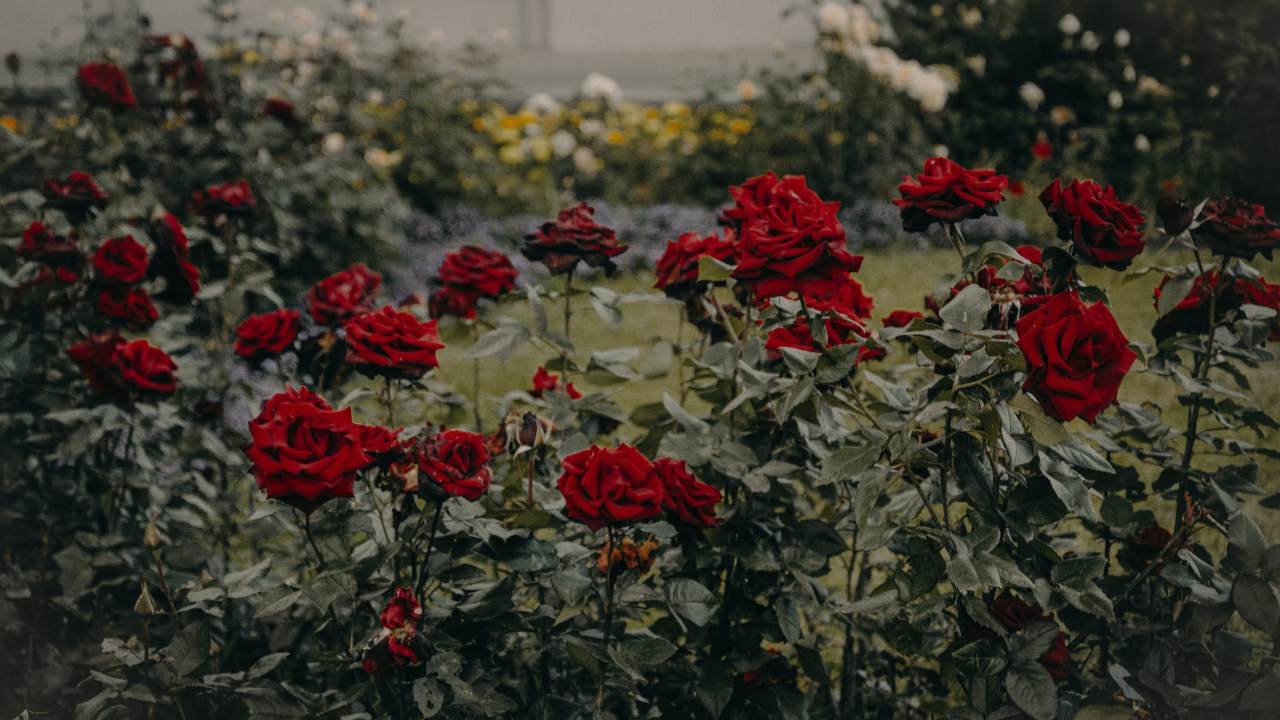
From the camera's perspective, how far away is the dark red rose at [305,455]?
1.01m

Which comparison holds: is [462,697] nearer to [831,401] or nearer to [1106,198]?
[831,401]

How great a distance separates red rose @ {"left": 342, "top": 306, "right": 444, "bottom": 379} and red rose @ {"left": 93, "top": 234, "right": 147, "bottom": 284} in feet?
2.09

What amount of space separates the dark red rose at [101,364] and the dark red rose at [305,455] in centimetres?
65

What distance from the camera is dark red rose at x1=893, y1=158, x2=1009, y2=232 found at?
1159mm

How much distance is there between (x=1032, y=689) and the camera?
109 cm

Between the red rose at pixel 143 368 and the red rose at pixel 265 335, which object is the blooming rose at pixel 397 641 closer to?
the red rose at pixel 265 335

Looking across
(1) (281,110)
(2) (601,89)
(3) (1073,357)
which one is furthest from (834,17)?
(3) (1073,357)

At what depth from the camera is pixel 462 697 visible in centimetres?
116

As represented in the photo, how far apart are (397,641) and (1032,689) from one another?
780 mm

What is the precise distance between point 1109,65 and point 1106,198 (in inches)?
225

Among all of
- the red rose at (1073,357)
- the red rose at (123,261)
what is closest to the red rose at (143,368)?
the red rose at (123,261)

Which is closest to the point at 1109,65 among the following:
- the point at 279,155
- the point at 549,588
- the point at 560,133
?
the point at 560,133

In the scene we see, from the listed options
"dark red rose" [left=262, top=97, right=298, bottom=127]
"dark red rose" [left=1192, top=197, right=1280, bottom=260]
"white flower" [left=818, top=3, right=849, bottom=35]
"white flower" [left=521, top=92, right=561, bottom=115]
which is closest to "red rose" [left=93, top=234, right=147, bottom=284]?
"dark red rose" [left=262, top=97, right=298, bottom=127]

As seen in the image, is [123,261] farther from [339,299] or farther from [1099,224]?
[1099,224]
